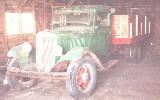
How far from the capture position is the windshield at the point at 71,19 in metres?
8.03

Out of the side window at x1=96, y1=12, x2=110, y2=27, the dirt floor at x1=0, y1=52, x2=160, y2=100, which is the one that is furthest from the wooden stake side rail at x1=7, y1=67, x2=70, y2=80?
the side window at x1=96, y1=12, x2=110, y2=27

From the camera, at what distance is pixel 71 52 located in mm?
6832

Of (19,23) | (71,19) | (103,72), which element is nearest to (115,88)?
(103,72)

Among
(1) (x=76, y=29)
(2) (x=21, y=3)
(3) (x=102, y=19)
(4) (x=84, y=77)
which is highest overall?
(2) (x=21, y=3)

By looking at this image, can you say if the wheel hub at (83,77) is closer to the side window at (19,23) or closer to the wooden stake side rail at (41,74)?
the wooden stake side rail at (41,74)

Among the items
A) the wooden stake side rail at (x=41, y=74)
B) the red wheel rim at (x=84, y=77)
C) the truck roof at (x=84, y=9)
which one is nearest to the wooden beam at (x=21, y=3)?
the truck roof at (x=84, y=9)

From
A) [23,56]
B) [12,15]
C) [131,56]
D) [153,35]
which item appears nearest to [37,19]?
[12,15]

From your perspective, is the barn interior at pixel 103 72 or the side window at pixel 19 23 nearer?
the barn interior at pixel 103 72

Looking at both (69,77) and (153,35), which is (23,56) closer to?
(69,77)

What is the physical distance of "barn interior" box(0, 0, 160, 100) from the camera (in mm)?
7055

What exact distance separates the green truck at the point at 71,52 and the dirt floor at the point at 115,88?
1.19 ft

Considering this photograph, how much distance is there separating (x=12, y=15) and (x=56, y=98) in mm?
5789

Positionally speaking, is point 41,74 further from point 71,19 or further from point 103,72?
point 103,72

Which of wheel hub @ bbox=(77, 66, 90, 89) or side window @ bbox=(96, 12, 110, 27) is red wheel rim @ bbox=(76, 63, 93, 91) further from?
side window @ bbox=(96, 12, 110, 27)
